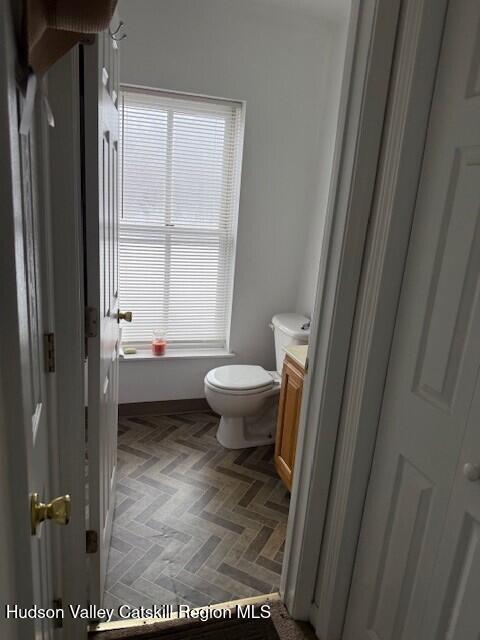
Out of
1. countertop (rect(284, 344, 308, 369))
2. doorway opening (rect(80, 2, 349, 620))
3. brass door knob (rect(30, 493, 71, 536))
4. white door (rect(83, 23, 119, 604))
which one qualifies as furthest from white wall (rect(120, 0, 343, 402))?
brass door knob (rect(30, 493, 71, 536))

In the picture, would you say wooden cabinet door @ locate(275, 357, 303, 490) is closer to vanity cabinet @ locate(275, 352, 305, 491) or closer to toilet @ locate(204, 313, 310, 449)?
vanity cabinet @ locate(275, 352, 305, 491)

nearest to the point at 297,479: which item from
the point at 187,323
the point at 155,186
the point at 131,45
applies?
the point at 187,323

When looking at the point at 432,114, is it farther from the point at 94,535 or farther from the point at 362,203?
the point at 94,535

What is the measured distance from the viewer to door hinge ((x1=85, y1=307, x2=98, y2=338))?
4.32 feet

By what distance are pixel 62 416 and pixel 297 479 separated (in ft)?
2.86

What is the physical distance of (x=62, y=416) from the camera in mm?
1276

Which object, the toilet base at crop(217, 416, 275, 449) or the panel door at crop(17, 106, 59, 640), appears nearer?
the panel door at crop(17, 106, 59, 640)

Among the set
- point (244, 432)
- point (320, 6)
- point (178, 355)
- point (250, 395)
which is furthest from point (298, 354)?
point (320, 6)

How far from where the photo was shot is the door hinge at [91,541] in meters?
1.46

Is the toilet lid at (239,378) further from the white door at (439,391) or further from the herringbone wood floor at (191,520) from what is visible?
the white door at (439,391)

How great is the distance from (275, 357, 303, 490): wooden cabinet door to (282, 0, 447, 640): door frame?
61 cm

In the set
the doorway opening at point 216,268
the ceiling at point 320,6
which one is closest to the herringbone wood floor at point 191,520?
the doorway opening at point 216,268

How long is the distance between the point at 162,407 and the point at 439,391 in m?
2.36

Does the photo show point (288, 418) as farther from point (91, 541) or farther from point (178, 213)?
point (178, 213)
